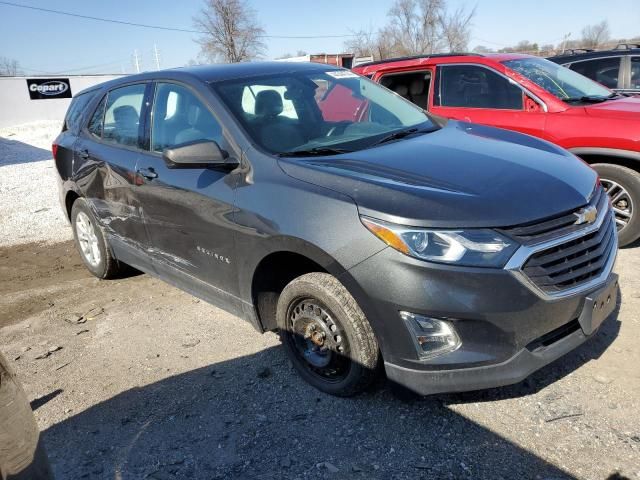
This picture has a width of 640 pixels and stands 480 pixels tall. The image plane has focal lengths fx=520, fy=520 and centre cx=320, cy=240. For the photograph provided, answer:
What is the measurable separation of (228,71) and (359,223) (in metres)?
1.87

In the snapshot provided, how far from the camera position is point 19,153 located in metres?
15.1

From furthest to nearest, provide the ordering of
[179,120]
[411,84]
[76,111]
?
[411,84]
[76,111]
[179,120]

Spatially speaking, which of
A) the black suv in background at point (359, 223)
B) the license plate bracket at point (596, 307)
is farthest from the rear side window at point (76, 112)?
the license plate bracket at point (596, 307)

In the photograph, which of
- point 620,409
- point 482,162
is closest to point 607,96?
point 482,162

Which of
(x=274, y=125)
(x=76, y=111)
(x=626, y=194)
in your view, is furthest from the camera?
(x=76, y=111)

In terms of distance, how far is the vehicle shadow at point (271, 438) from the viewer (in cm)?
241

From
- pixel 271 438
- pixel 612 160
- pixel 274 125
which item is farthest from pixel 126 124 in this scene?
pixel 612 160

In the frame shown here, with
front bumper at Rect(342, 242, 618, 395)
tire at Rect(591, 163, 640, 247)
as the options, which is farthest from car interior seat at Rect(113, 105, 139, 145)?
tire at Rect(591, 163, 640, 247)

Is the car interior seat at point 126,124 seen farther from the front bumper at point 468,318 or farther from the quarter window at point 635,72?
the quarter window at point 635,72

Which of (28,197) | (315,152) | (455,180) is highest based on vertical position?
(315,152)

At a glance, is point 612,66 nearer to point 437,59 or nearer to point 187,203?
point 437,59

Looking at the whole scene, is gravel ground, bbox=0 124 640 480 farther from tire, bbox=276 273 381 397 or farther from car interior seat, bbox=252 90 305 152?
car interior seat, bbox=252 90 305 152

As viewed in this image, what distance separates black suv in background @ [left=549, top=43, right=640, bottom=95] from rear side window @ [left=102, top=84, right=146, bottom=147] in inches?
256

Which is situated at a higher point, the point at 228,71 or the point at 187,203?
the point at 228,71
